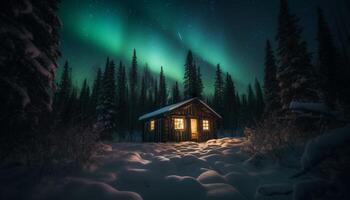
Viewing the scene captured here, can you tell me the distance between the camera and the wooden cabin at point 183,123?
1748 centimetres

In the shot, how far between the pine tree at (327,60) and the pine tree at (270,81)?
565cm

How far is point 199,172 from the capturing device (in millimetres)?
5332

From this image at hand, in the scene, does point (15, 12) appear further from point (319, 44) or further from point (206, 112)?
point (319, 44)

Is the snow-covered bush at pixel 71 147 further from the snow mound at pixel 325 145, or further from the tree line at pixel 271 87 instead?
the snow mound at pixel 325 145

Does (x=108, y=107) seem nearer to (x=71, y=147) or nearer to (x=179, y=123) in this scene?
(x=179, y=123)

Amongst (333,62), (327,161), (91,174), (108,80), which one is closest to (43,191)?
(91,174)

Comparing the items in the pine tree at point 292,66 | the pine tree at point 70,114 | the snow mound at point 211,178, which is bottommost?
the snow mound at point 211,178

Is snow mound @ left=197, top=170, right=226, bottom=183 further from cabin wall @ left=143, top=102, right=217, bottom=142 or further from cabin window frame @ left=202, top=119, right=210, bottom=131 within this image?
cabin window frame @ left=202, top=119, right=210, bottom=131

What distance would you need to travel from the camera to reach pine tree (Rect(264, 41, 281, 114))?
25.3 metres

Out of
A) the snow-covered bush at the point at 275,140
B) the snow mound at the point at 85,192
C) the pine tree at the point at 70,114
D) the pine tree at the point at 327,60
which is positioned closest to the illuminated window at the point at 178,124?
the pine tree at the point at 70,114

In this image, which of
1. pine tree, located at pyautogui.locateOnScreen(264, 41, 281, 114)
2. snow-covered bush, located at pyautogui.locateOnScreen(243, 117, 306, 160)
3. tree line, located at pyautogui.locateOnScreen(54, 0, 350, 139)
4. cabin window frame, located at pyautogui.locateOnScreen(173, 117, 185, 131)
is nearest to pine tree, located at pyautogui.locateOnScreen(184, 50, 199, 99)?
tree line, located at pyautogui.locateOnScreen(54, 0, 350, 139)

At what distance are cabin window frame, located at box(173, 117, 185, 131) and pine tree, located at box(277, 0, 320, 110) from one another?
30.1 ft

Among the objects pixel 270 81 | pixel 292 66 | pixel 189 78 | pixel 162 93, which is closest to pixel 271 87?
pixel 270 81

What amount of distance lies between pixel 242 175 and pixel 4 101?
22.3 feet
